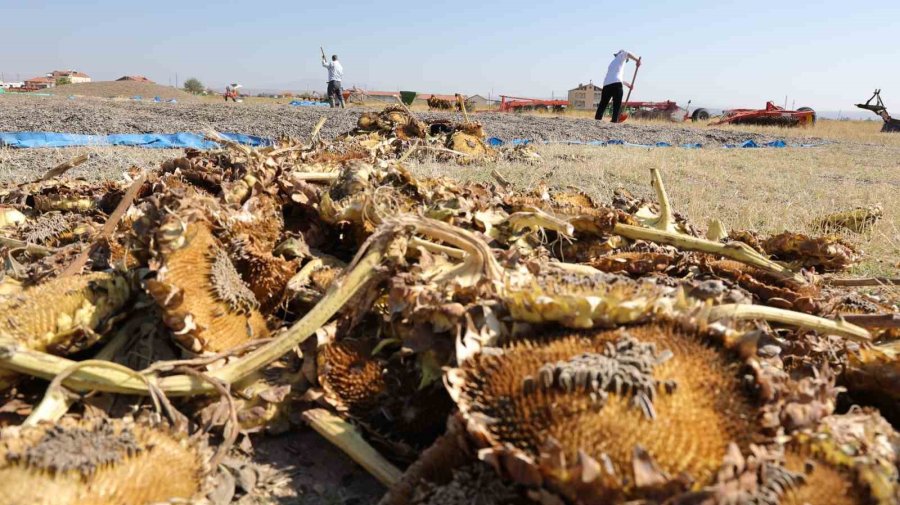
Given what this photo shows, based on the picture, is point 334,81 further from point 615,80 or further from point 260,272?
point 260,272

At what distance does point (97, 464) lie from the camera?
1.41 metres

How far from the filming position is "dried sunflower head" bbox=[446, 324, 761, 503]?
117 cm

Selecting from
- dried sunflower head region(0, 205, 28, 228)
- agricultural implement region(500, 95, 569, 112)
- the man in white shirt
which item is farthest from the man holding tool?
dried sunflower head region(0, 205, 28, 228)

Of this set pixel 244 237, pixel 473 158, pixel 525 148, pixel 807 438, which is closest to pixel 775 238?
pixel 807 438

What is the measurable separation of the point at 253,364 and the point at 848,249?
2640 millimetres

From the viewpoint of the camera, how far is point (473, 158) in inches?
331

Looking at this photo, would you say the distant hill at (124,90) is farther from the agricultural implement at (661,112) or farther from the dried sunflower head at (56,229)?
the dried sunflower head at (56,229)

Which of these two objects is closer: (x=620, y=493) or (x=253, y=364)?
(x=620, y=493)

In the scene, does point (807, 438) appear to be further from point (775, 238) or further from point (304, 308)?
point (775, 238)

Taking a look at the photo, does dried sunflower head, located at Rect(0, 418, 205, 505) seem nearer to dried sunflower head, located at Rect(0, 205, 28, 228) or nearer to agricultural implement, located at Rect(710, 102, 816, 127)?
dried sunflower head, located at Rect(0, 205, 28, 228)

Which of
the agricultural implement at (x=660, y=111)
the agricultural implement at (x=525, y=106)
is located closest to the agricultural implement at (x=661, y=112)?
the agricultural implement at (x=660, y=111)

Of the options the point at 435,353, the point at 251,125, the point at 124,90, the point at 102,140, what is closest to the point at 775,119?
the point at 251,125

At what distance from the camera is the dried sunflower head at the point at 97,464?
1346mm

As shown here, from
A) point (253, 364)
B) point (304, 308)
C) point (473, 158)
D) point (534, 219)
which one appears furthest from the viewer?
point (473, 158)
